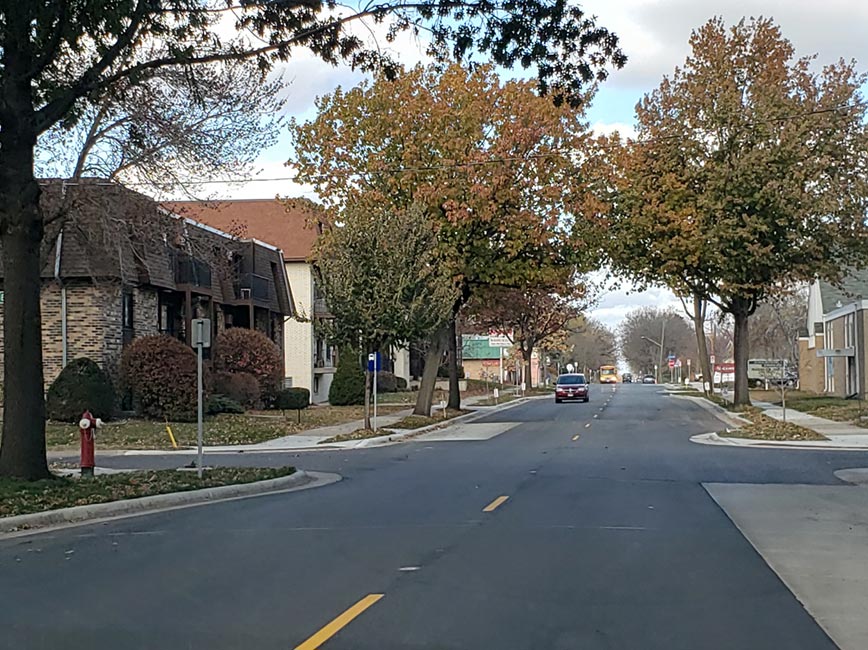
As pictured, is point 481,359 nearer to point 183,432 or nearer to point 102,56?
point 183,432

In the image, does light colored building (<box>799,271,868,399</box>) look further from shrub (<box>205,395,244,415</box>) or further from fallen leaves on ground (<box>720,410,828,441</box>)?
shrub (<box>205,395,244,415</box>)

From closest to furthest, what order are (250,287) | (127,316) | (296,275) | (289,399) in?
(127,316) < (250,287) < (289,399) < (296,275)

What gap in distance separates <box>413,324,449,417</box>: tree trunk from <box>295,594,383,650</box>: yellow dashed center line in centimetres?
3010

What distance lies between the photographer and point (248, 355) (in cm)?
3981

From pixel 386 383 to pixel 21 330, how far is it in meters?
46.9

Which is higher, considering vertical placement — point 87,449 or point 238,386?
point 238,386

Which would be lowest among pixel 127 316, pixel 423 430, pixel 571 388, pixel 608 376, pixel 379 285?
pixel 608 376

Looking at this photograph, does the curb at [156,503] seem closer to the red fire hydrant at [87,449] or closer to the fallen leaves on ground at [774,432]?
the red fire hydrant at [87,449]

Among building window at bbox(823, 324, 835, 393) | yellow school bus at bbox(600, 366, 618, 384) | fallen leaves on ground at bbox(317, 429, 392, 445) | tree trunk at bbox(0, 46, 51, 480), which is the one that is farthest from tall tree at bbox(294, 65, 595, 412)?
yellow school bus at bbox(600, 366, 618, 384)

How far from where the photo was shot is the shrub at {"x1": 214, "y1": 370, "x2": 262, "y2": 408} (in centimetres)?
3819

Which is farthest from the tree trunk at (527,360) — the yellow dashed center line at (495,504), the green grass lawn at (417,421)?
the yellow dashed center line at (495,504)

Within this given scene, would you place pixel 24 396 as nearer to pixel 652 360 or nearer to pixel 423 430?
pixel 423 430

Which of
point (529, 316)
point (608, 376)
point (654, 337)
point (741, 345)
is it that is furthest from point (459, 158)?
point (654, 337)

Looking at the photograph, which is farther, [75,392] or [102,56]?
[75,392]
